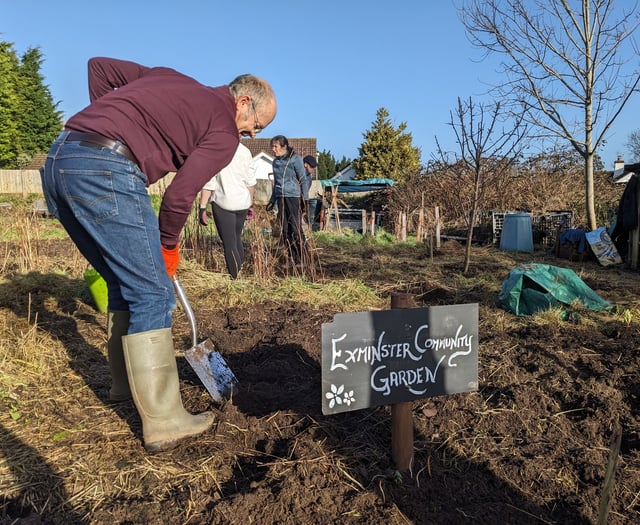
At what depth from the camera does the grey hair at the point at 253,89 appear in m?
2.13

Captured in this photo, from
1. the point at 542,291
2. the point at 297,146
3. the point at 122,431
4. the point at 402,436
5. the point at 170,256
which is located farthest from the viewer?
the point at 297,146

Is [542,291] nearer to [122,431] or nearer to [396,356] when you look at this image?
[396,356]

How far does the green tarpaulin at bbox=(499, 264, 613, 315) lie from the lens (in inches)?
156

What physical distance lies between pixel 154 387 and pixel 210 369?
0.61 m

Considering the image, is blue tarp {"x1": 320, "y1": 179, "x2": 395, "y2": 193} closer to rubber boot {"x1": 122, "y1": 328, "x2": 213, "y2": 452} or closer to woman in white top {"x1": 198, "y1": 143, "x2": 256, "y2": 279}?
woman in white top {"x1": 198, "y1": 143, "x2": 256, "y2": 279}

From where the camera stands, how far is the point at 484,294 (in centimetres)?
486

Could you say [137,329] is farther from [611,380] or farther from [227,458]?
[611,380]

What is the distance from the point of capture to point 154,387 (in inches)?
76.5

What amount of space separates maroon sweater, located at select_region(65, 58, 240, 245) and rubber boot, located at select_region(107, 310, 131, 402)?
556mm

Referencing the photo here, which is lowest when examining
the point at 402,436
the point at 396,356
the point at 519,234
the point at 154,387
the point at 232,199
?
the point at 402,436

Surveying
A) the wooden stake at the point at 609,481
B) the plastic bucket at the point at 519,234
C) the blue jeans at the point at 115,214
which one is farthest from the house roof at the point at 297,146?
the wooden stake at the point at 609,481

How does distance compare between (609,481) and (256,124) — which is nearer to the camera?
(609,481)

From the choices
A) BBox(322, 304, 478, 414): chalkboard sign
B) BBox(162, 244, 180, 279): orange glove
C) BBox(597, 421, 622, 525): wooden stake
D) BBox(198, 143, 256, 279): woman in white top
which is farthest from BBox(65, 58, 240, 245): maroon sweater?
BBox(198, 143, 256, 279): woman in white top

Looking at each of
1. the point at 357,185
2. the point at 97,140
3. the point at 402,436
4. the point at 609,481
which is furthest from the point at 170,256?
the point at 357,185
